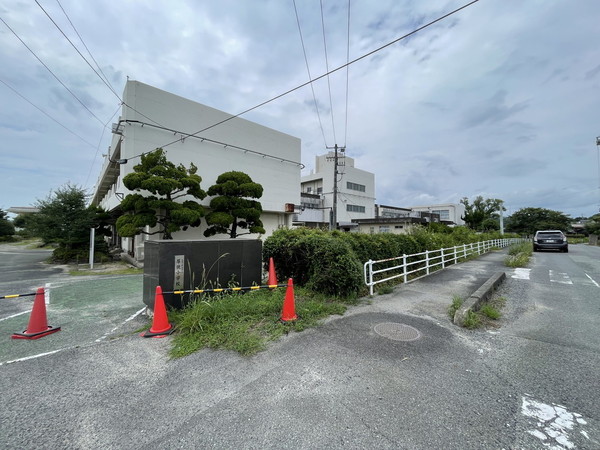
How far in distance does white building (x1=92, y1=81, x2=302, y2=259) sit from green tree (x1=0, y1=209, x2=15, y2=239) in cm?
2165

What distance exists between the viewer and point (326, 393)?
91.3 inches

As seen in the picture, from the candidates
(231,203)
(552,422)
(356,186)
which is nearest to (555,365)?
(552,422)

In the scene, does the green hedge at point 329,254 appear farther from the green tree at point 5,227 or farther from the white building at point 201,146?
the green tree at point 5,227

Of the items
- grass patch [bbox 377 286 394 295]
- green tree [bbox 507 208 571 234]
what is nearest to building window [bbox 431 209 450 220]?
green tree [bbox 507 208 571 234]

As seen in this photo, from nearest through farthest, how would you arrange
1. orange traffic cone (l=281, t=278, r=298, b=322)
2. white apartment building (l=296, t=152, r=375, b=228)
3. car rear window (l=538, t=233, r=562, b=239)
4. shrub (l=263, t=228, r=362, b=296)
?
orange traffic cone (l=281, t=278, r=298, b=322) → shrub (l=263, t=228, r=362, b=296) → car rear window (l=538, t=233, r=562, b=239) → white apartment building (l=296, t=152, r=375, b=228)

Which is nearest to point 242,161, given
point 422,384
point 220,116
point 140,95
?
point 220,116

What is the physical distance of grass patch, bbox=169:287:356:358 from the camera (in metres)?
3.25

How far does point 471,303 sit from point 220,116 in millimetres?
15570

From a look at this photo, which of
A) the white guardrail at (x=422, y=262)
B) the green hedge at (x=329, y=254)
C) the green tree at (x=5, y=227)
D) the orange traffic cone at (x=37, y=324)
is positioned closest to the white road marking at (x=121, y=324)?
the orange traffic cone at (x=37, y=324)

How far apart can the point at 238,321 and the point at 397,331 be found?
7.99 ft

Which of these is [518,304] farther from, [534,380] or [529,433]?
[529,433]

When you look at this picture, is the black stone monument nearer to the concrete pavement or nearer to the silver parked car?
the concrete pavement

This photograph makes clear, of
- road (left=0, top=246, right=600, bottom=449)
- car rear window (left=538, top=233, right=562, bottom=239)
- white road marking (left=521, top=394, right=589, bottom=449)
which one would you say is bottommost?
white road marking (left=521, top=394, right=589, bottom=449)

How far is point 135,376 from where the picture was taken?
2.65 meters
